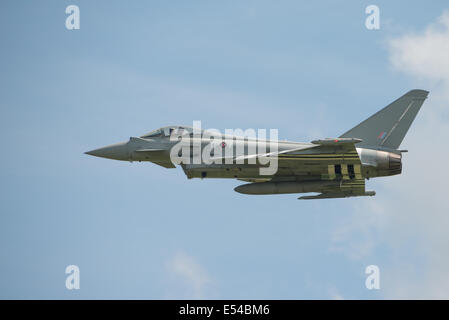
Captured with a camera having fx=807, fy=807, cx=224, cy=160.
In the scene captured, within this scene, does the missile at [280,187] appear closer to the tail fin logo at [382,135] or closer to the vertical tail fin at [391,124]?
the vertical tail fin at [391,124]

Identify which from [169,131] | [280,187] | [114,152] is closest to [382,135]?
[280,187]

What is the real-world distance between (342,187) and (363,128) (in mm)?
3040

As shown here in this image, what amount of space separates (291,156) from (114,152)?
30.9 ft

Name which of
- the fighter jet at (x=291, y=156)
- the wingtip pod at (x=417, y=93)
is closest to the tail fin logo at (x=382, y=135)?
the fighter jet at (x=291, y=156)

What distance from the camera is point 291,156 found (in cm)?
3684

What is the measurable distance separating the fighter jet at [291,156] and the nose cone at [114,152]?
5 centimetres

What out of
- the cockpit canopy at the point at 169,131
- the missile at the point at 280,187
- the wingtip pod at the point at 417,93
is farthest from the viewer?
the cockpit canopy at the point at 169,131

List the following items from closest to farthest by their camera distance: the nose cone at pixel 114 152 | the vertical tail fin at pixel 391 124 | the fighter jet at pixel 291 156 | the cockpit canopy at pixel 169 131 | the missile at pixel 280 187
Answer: the fighter jet at pixel 291 156 < the vertical tail fin at pixel 391 124 < the missile at pixel 280 187 < the cockpit canopy at pixel 169 131 < the nose cone at pixel 114 152

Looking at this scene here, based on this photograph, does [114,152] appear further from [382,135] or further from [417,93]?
[417,93]

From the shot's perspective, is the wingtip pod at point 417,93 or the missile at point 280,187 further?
the wingtip pod at point 417,93

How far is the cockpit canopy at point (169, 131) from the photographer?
132 ft

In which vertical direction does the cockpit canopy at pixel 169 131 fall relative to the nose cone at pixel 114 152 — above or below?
above
